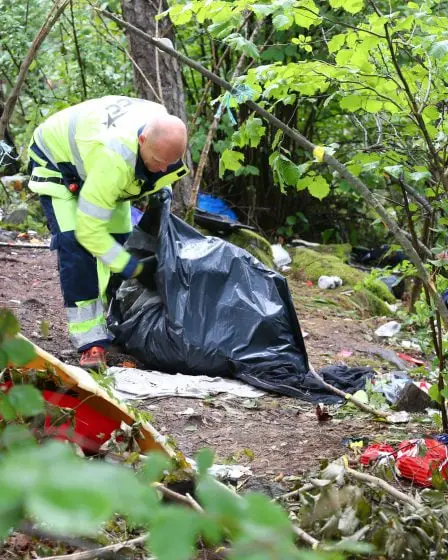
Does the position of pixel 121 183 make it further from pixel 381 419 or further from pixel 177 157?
pixel 381 419

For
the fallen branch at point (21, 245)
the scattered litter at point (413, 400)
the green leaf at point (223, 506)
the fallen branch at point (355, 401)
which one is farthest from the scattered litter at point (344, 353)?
the green leaf at point (223, 506)

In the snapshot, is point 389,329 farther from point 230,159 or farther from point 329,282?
point 230,159

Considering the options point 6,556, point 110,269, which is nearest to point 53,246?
point 110,269

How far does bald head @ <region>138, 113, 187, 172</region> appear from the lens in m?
3.94

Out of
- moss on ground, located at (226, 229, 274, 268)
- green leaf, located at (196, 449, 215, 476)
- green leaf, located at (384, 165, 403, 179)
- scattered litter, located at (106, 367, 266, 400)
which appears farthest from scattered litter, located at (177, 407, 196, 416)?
moss on ground, located at (226, 229, 274, 268)

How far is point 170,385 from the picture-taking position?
421 cm

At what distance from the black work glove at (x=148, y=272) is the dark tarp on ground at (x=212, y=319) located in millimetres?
41

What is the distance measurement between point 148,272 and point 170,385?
73cm

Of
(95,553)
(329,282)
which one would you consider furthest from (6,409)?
(329,282)

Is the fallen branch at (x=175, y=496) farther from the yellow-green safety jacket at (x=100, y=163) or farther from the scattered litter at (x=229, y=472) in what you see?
the yellow-green safety jacket at (x=100, y=163)

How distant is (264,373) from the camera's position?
449 centimetres

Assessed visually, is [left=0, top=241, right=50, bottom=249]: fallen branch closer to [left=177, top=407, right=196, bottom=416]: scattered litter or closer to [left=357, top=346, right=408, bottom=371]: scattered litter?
[left=357, top=346, right=408, bottom=371]: scattered litter

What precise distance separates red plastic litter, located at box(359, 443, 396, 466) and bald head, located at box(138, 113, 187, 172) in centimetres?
167

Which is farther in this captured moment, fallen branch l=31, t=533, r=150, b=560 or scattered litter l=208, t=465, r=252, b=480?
scattered litter l=208, t=465, r=252, b=480
